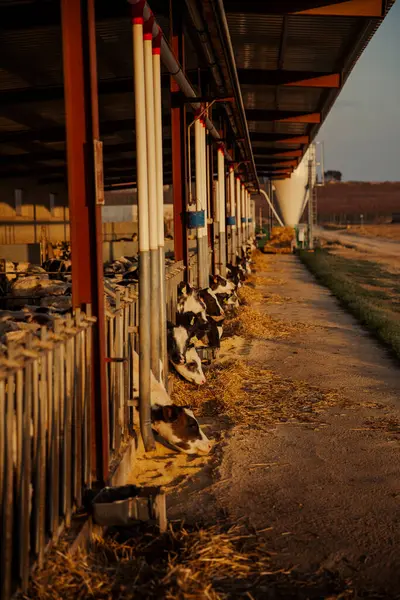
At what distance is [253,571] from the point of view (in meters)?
4.12

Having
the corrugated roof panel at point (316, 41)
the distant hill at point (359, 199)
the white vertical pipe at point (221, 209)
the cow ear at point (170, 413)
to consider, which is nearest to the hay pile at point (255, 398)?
the cow ear at point (170, 413)

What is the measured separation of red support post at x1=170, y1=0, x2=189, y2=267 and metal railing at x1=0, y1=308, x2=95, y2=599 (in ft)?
18.6

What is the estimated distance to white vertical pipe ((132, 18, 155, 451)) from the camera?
594cm

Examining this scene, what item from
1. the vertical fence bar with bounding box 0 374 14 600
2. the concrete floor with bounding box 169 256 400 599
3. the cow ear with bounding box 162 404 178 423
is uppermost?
the vertical fence bar with bounding box 0 374 14 600

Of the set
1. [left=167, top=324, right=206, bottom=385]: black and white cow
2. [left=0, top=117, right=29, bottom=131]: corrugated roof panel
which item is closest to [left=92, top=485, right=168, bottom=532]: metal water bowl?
[left=167, top=324, right=206, bottom=385]: black and white cow

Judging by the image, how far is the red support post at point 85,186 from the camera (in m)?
4.77

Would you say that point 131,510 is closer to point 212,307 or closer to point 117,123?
point 212,307

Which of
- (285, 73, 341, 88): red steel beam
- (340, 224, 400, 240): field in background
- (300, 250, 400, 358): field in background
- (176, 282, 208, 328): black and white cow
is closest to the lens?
(176, 282, 208, 328): black and white cow

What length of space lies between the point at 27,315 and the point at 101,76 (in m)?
7.53

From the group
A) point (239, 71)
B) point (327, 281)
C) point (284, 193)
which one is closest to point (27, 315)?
point (239, 71)

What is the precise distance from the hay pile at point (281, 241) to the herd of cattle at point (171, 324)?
98.5ft

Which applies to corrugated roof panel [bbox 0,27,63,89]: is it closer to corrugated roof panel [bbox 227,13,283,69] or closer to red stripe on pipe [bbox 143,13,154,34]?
corrugated roof panel [bbox 227,13,283,69]

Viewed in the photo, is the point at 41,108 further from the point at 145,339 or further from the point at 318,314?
the point at 145,339

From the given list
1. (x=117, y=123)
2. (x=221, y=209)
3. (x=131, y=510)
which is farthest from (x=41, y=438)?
(x=117, y=123)
